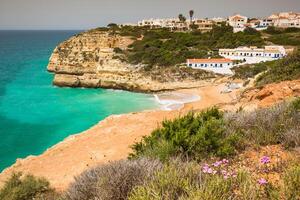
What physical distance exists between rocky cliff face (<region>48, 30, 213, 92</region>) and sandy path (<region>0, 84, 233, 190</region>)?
55.2ft

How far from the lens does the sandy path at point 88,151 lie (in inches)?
470

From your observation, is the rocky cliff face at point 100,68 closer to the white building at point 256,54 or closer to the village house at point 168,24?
the white building at point 256,54

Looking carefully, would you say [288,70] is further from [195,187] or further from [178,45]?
[178,45]

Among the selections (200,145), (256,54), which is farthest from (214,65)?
(200,145)

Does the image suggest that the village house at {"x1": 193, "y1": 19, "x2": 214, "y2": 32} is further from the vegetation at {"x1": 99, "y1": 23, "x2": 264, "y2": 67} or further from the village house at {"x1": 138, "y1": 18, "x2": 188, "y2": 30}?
the vegetation at {"x1": 99, "y1": 23, "x2": 264, "y2": 67}

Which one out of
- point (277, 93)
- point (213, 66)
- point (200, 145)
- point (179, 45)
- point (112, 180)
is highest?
point (112, 180)

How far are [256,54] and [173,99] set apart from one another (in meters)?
18.9

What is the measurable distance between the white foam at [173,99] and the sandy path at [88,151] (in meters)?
8.15

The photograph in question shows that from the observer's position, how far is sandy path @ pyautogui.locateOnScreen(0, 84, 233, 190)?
39.1ft

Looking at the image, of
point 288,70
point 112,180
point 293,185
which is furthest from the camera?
point 288,70

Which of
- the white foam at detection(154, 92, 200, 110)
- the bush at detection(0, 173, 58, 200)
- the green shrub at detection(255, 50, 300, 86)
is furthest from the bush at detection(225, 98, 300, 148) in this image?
the white foam at detection(154, 92, 200, 110)

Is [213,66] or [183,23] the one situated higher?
[183,23]

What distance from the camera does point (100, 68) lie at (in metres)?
42.4

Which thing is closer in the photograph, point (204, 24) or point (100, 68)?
point (100, 68)
